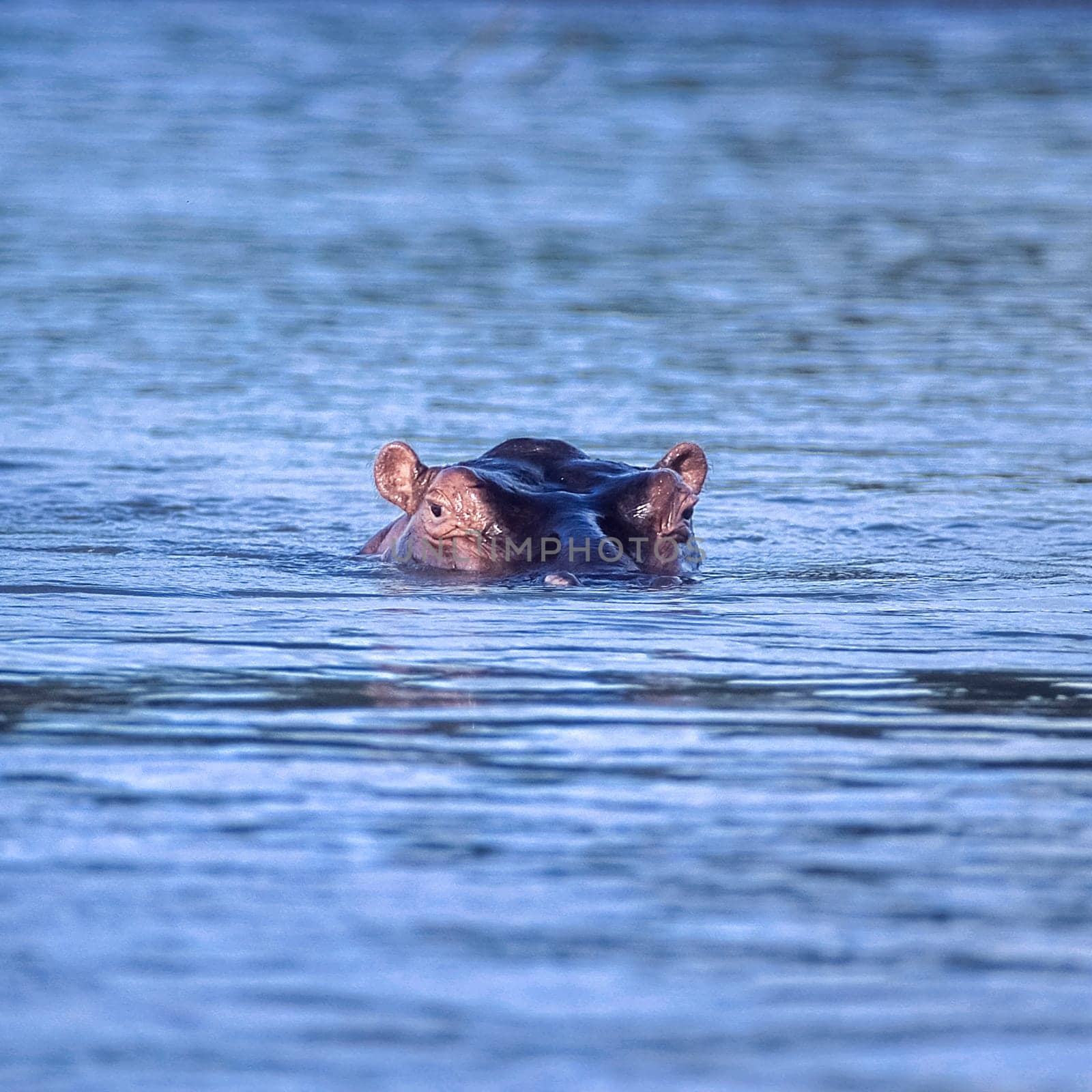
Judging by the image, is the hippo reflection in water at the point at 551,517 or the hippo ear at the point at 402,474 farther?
the hippo ear at the point at 402,474

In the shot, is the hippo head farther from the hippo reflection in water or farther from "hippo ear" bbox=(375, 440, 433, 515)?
"hippo ear" bbox=(375, 440, 433, 515)

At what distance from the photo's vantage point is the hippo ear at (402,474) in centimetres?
1020

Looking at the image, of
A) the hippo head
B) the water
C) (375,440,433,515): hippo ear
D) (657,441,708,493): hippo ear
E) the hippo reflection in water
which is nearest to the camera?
the water

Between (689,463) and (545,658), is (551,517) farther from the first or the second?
(545,658)

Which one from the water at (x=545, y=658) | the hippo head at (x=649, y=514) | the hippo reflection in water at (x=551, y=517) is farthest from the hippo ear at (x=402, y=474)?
the hippo head at (x=649, y=514)

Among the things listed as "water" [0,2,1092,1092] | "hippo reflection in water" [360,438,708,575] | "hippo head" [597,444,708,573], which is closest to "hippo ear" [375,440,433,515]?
"hippo reflection in water" [360,438,708,575]

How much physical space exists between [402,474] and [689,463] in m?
1.24

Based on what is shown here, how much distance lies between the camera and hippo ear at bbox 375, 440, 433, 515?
402 inches

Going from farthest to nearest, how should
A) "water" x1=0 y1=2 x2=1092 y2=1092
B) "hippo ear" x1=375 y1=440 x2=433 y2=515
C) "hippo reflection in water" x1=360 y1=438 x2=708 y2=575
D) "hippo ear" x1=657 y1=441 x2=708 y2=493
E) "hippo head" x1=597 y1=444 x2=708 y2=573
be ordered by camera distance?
"hippo ear" x1=657 y1=441 x2=708 y2=493, "hippo ear" x1=375 y1=440 x2=433 y2=515, "hippo head" x1=597 y1=444 x2=708 y2=573, "hippo reflection in water" x1=360 y1=438 x2=708 y2=575, "water" x1=0 y1=2 x2=1092 y2=1092

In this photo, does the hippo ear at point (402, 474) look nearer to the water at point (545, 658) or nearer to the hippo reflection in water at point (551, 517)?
the hippo reflection in water at point (551, 517)

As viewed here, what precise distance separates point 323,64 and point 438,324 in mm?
26610

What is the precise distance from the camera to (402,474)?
10250 millimetres

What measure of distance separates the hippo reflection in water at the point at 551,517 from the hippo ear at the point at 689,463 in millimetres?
327

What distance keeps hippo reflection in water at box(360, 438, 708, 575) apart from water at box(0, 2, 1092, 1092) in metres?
0.20
